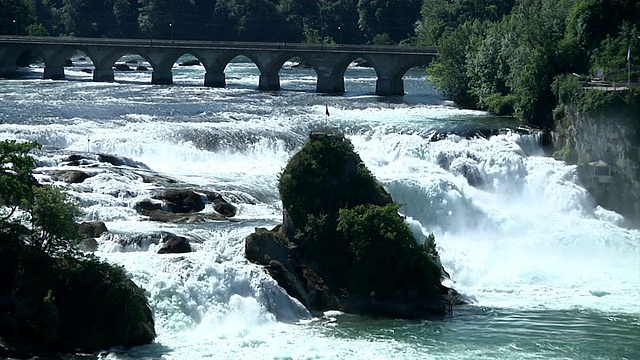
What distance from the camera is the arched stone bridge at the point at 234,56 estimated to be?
4119 inches

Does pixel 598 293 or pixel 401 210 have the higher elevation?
pixel 401 210

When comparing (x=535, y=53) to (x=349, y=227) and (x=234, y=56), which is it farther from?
(x=234, y=56)

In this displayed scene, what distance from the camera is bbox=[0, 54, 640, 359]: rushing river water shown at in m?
40.8

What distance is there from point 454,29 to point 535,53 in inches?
1707

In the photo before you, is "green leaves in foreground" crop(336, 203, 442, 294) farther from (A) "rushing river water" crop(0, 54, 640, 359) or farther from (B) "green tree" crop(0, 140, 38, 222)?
(B) "green tree" crop(0, 140, 38, 222)

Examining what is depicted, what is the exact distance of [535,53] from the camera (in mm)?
74875

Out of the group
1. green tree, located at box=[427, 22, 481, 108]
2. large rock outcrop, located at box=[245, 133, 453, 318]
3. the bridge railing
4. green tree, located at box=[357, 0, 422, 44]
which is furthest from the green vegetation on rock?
green tree, located at box=[357, 0, 422, 44]

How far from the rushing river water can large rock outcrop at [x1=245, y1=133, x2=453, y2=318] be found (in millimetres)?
1059

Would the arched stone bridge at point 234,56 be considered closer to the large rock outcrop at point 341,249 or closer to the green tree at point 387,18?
the green tree at point 387,18

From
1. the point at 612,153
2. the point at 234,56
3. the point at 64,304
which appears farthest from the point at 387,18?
the point at 64,304

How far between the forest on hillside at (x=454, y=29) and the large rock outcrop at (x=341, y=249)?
81.9 feet

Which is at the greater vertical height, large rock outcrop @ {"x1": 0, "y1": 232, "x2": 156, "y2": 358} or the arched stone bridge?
the arched stone bridge

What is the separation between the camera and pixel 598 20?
250 feet

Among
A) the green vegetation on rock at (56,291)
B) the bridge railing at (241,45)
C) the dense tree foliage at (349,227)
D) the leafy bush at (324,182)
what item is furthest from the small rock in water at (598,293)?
the bridge railing at (241,45)
